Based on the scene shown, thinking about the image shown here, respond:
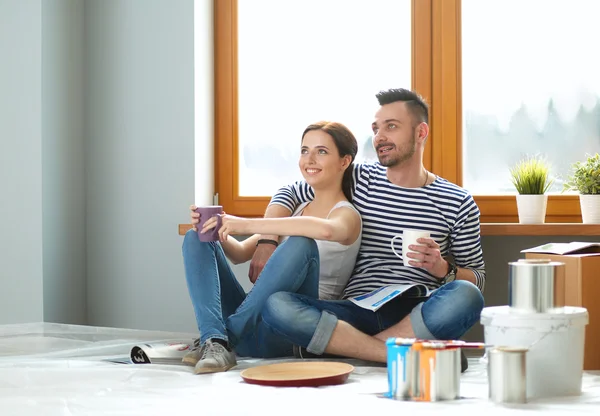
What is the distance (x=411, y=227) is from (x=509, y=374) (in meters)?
0.84

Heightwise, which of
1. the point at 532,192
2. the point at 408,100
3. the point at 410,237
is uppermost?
the point at 408,100

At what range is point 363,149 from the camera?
292 cm

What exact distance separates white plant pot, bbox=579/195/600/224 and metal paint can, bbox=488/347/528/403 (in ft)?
3.59

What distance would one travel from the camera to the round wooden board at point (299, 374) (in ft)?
5.85

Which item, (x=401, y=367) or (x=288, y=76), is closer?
(x=401, y=367)

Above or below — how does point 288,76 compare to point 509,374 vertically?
above

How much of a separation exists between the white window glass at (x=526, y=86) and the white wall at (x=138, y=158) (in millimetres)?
1015

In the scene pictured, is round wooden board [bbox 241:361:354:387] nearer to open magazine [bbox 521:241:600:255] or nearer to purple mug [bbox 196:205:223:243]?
purple mug [bbox 196:205:223:243]

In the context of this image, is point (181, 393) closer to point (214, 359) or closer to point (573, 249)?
point (214, 359)

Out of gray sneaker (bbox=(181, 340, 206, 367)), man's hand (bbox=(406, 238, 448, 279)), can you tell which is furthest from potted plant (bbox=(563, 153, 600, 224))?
gray sneaker (bbox=(181, 340, 206, 367))

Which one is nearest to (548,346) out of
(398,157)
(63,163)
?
(398,157)

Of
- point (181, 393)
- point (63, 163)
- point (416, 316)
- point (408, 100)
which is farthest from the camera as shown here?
point (63, 163)

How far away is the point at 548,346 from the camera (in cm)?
164

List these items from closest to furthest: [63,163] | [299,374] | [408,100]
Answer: [299,374], [408,100], [63,163]
